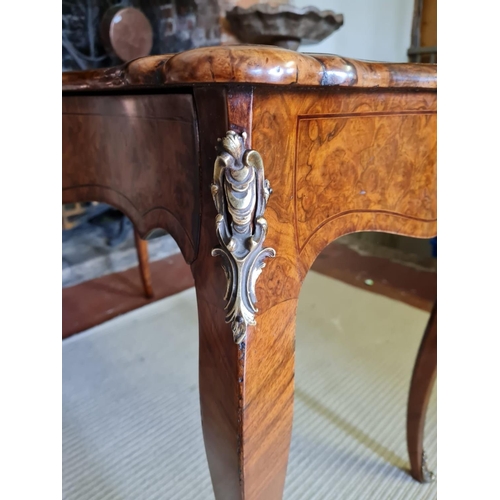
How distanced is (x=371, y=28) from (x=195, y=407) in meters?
1.58

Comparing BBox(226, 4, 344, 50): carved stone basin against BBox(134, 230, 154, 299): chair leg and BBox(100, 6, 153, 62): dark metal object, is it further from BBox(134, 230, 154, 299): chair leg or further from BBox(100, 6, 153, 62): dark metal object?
BBox(134, 230, 154, 299): chair leg

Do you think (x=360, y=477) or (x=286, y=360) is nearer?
(x=286, y=360)

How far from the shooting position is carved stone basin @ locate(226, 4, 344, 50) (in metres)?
1.32

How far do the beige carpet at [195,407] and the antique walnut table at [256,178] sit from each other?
1.37 feet

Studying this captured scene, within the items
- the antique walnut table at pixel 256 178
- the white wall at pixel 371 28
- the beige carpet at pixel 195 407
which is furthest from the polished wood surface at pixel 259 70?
the white wall at pixel 371 28

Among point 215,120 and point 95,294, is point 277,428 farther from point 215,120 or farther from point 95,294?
point 95,294

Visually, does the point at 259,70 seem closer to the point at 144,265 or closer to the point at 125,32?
the point at 144,265

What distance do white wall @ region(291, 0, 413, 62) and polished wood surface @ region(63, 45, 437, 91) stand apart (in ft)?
5.07

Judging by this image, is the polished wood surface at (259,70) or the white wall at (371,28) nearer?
the polished wood surface at (259,70)

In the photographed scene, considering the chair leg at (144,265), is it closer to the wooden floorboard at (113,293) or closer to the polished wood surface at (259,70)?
the wooden floorboard at (113,293)

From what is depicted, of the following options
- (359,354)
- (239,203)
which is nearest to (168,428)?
(359,354)

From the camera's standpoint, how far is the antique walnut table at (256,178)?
0.34m

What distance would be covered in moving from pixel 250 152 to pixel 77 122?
36 cm
